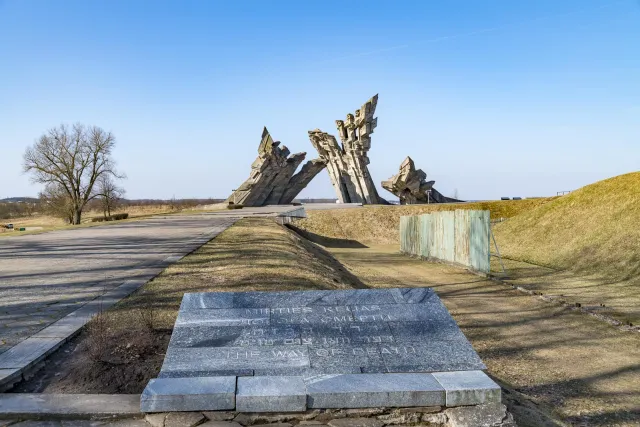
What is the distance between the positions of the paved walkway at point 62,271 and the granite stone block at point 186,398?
2001 mm

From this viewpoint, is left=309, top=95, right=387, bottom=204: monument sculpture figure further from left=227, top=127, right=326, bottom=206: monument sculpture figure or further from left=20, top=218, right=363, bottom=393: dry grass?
left=20, top=218, right=363, bottom=393: dry grass

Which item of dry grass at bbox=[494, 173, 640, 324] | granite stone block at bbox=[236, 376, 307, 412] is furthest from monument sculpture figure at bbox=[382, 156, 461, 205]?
granite stone block at bbox=[236, 376, 307, 412]

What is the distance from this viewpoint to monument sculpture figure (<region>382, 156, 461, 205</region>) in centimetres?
4712

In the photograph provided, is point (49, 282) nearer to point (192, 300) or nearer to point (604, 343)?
point (192, 300)

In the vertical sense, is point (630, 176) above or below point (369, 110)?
below

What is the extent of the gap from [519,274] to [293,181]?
35.3 m

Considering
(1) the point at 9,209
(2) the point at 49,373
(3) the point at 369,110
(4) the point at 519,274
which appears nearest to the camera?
(2) the point at 49,373

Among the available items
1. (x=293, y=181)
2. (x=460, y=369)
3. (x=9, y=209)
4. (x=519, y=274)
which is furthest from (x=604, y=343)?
(x=9, y=209)

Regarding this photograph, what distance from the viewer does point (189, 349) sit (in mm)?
4930

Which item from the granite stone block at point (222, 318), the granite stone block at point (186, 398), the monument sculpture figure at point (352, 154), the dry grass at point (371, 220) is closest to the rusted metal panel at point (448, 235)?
the dry grass at point (371, 220)

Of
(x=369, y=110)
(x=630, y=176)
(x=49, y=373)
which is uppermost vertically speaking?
(x=369, y=110)

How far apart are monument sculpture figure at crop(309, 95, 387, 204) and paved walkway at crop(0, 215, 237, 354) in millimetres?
30525

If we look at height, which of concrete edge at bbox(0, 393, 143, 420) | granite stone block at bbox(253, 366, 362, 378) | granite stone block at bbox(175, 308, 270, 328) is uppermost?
granite stone block at bbox(175, 308, 270, 328)

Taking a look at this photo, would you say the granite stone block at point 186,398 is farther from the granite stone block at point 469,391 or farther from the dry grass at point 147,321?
the granite stone block at point 469,391
